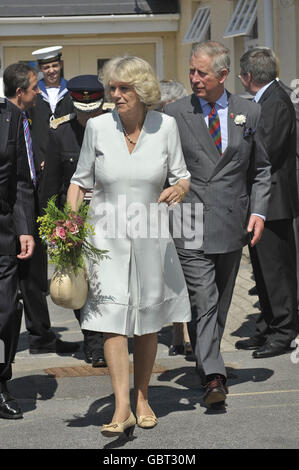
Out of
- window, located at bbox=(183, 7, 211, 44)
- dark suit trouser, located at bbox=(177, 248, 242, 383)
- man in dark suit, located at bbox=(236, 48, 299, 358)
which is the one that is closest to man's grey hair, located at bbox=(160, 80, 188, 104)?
man in dark suit, located at bbox=(236, 48, 299, 358)

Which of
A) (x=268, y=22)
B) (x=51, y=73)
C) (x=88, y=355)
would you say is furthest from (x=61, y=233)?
(x=268, y=22)

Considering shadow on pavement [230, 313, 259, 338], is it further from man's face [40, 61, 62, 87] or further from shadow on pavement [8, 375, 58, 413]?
man's face [40, 61, 62, 87]

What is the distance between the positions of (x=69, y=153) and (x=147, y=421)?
2626 millimetres

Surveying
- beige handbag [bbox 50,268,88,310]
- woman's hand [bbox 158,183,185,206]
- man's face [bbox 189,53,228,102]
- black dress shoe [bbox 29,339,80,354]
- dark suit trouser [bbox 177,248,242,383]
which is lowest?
black dress shoe [bbox 29,339,80,354]

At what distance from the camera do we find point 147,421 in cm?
612

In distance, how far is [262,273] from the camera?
27.6 feet

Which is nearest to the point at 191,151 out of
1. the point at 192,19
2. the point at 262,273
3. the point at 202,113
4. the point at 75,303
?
the point at 202,113

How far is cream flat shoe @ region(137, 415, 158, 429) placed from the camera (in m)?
6.10

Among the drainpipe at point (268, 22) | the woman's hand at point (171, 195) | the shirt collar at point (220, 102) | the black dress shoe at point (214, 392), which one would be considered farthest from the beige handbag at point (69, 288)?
the drainpipe at point (268, 22)

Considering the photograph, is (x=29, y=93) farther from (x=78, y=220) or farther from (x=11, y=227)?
(x=78, y=220)

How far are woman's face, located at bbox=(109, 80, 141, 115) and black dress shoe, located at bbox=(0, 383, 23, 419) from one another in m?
1.80

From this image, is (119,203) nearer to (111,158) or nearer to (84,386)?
(111,158)

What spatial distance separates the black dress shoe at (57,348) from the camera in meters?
8.64

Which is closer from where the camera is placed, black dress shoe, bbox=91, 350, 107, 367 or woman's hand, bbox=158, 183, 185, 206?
woman's hand, bbox=158, 183, 185, 206
